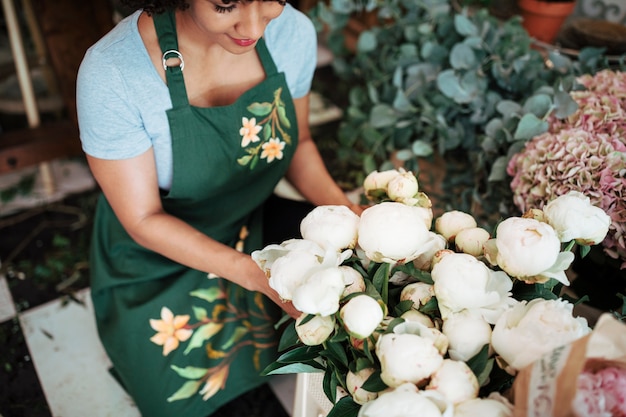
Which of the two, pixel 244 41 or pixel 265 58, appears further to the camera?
pixel 265 58

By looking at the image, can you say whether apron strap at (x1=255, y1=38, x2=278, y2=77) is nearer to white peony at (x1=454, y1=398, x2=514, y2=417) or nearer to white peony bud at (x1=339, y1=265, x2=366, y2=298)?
white peony bud at (x1=339, y1=265, x2=366, y2=298)

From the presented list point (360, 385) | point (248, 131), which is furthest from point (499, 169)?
point (360, 385)

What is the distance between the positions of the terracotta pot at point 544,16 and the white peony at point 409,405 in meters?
1.61

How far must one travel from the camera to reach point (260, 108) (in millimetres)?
1214

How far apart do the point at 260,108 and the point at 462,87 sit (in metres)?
0.67

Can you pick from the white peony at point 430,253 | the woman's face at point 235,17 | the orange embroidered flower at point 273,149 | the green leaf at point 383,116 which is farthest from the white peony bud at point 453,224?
the green leaf at point 383,116

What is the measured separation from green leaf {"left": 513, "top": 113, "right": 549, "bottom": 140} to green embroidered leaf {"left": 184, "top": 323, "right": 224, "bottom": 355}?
0.89m

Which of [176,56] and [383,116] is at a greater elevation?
[176,56]

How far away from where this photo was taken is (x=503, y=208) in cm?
135

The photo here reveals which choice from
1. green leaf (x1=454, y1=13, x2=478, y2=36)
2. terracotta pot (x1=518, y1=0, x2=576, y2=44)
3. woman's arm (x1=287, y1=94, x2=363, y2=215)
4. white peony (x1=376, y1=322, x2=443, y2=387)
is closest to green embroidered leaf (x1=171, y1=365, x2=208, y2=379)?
woman's arm (x1=287, y1=94, x2=363, y2=215)

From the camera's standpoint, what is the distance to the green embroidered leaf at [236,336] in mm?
1390

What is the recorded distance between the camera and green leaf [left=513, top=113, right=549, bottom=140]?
1.26 meters

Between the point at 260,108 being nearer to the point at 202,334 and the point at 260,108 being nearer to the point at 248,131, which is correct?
the point at 248,131

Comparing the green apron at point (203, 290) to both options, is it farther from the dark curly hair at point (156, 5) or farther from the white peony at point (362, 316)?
the white peony at point (362, 316)
